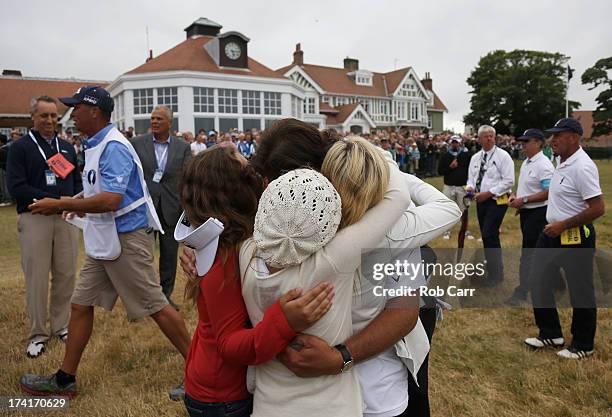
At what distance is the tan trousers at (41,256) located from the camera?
4.42 metres

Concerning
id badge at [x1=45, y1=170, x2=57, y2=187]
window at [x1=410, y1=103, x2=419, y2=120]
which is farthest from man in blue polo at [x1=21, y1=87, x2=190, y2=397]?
window at [x1=410, y1=103, x2=419, y2=120]

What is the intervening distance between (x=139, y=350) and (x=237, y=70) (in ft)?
108

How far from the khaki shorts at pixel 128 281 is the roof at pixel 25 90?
45137mm

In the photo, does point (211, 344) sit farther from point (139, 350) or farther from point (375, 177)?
point (139, 350)

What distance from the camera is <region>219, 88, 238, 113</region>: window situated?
33750mm

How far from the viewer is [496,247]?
6.51 metres

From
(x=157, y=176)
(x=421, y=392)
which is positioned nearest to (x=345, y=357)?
(x=421, y=392)

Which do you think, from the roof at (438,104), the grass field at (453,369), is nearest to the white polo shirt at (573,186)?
the grass field at (453,369)

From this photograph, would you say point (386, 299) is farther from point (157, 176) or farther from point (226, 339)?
point (157, 176)

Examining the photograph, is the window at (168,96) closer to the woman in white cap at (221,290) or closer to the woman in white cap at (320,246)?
the woman in white cap at (221,290)

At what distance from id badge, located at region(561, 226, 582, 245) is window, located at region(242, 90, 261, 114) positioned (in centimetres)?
3213

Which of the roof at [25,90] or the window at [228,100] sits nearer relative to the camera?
the window at [228,100]

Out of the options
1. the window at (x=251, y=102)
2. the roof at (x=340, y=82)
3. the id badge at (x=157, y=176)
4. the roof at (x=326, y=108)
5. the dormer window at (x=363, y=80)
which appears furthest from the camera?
the dormer window at (x=363, y=80)

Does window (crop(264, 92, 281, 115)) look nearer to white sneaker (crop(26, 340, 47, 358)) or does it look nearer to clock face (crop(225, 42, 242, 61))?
clock face (crop(225, 42, 242, 61))
